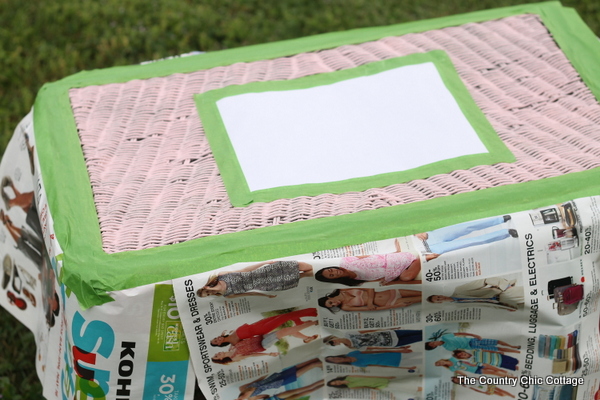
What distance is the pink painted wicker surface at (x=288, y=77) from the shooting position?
5.37 feet

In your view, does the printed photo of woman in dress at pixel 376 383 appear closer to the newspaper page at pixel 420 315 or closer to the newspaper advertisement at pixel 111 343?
the newspaper page at pixel 420 315

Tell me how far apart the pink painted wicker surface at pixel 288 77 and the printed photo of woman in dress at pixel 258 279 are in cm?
14

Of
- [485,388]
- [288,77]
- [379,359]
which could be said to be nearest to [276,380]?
[379,359]

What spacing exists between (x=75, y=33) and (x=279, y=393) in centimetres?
211

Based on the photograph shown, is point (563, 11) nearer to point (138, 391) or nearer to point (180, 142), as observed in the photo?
point (180, 142)

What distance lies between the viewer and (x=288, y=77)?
198 centimetres

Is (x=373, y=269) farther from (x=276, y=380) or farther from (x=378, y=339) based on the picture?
(x=276, y=380)

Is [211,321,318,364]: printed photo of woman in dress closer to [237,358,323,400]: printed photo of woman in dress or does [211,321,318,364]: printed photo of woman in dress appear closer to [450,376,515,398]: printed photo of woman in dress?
[237,358,323,400]: printed photo of woman in dress

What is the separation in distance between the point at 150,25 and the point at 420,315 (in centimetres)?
212

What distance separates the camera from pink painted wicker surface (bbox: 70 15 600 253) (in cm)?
164

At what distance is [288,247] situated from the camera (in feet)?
5.06

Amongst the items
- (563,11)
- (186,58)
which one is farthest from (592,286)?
(186,58)

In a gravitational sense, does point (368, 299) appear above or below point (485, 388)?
above

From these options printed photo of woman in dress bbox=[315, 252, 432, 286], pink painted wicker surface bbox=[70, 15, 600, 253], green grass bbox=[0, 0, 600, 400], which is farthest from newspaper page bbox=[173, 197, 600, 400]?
green grass bbox=[0, 0, 600, 400]
